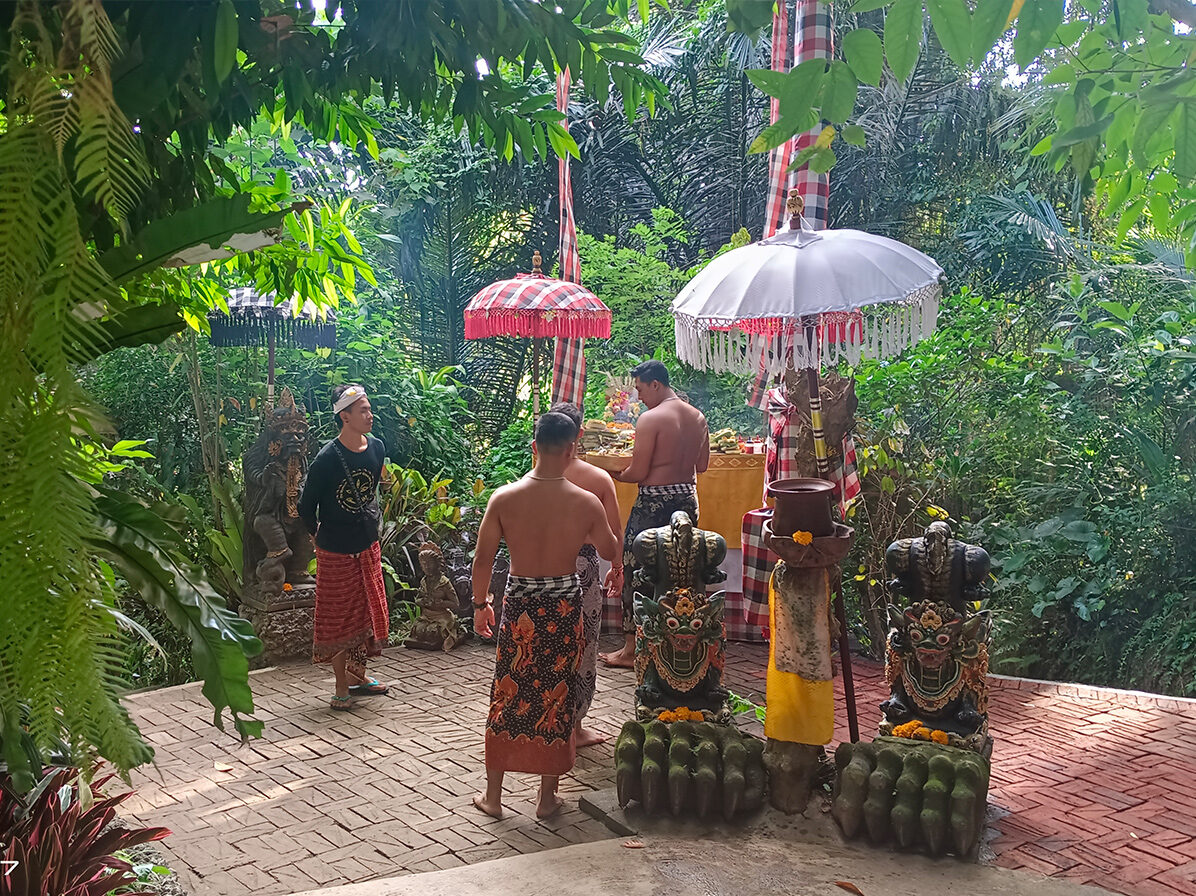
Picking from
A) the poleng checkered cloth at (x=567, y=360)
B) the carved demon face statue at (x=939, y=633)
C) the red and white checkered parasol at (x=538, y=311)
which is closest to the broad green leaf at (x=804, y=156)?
the carved demon face statue at (x=939, y=633)

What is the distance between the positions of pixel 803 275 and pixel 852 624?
130 inches

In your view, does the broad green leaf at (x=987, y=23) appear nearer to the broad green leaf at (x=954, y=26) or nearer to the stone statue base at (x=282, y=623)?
the broad green leaf at (x=954, y=26)

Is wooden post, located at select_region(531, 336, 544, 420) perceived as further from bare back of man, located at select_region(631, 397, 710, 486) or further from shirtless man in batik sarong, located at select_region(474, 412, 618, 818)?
shirtless man in batik sarong, located at select_region(474, 412, 618, 818)

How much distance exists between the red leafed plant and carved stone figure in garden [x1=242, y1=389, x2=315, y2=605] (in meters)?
3.83

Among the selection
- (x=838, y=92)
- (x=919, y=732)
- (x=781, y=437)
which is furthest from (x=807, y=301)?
(x=838, y=92)

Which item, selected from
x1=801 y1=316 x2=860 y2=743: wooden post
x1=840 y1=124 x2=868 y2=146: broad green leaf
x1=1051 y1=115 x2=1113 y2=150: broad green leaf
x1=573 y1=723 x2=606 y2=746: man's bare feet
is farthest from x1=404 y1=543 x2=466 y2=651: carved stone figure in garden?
x1=1051 y1=115 x2=1113 y2=150: broad green leaf

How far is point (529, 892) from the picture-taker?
3.55 metres

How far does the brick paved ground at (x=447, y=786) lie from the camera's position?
396cm

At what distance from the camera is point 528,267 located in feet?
42.5

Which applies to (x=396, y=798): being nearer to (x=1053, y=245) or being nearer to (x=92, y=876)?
(x=92, y=876)

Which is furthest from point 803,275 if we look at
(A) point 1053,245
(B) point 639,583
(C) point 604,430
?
(A) point 1053,245

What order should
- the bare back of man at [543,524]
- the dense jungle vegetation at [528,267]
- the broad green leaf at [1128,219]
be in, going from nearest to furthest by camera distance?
the dense jungle vegetation at [528,267] < the broad green leaf at [1128,219] < the bare back of man at [543,524]

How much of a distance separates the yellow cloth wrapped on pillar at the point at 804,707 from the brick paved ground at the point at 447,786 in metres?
0.80

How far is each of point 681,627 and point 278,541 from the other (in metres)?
3.57
